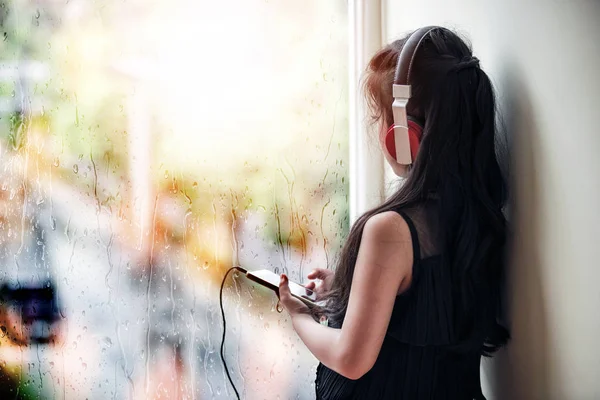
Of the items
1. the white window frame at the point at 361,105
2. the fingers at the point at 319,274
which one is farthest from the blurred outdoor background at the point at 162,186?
the fingers at the point at 319,274

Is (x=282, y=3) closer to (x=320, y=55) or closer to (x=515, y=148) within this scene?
(x=320, y=55)

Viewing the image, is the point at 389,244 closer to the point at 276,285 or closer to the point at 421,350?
the point at 421,350

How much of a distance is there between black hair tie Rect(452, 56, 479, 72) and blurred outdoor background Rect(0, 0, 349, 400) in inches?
20.9

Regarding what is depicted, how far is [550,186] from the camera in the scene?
0.74 m

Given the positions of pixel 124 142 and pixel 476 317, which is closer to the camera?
pixel 476 317

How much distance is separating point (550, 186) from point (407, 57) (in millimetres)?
255

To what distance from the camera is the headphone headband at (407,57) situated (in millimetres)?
830

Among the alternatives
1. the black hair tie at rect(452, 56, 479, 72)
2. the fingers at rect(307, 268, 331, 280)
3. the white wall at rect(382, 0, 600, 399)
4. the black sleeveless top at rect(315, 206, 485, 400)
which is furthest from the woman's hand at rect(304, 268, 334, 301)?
the black hair tie at rect(452, 56, 479, 72)

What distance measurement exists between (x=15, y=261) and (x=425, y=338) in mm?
896

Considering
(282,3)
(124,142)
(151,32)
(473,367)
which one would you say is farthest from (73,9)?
(473,367)

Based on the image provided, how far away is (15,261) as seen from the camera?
4.23 feet

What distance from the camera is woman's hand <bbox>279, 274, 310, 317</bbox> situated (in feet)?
3.22

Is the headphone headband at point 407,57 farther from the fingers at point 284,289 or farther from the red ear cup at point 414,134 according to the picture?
the fingers at point 284,289

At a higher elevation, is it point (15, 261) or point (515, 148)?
point (515, 148)
